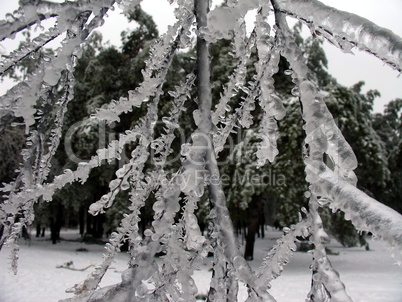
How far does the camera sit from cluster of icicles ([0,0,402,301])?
1.82ft

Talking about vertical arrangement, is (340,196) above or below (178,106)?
below

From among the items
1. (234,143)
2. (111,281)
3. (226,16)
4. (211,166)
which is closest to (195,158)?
(211,166)

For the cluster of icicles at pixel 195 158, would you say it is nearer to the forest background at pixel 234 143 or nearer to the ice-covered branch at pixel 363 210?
the ice-covered branch at pixel 363 210

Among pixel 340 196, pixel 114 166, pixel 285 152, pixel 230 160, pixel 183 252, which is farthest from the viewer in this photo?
pixel 114 166

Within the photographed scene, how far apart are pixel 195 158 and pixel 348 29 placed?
0.31m

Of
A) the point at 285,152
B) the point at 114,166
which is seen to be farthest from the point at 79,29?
the point at 114,166

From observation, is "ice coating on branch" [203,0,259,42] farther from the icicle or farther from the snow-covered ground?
the snow-covered ground

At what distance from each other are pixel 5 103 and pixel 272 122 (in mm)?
489

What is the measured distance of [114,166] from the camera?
12.0 meters

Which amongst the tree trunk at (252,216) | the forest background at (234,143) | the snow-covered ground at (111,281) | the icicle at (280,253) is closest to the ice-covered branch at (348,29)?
the icicle at (280,253)

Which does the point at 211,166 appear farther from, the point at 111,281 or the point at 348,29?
the point at 111,281

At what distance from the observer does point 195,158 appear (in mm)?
646

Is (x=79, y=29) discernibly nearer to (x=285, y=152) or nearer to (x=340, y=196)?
(x=340, y=196)

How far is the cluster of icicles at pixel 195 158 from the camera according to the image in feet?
1.82
